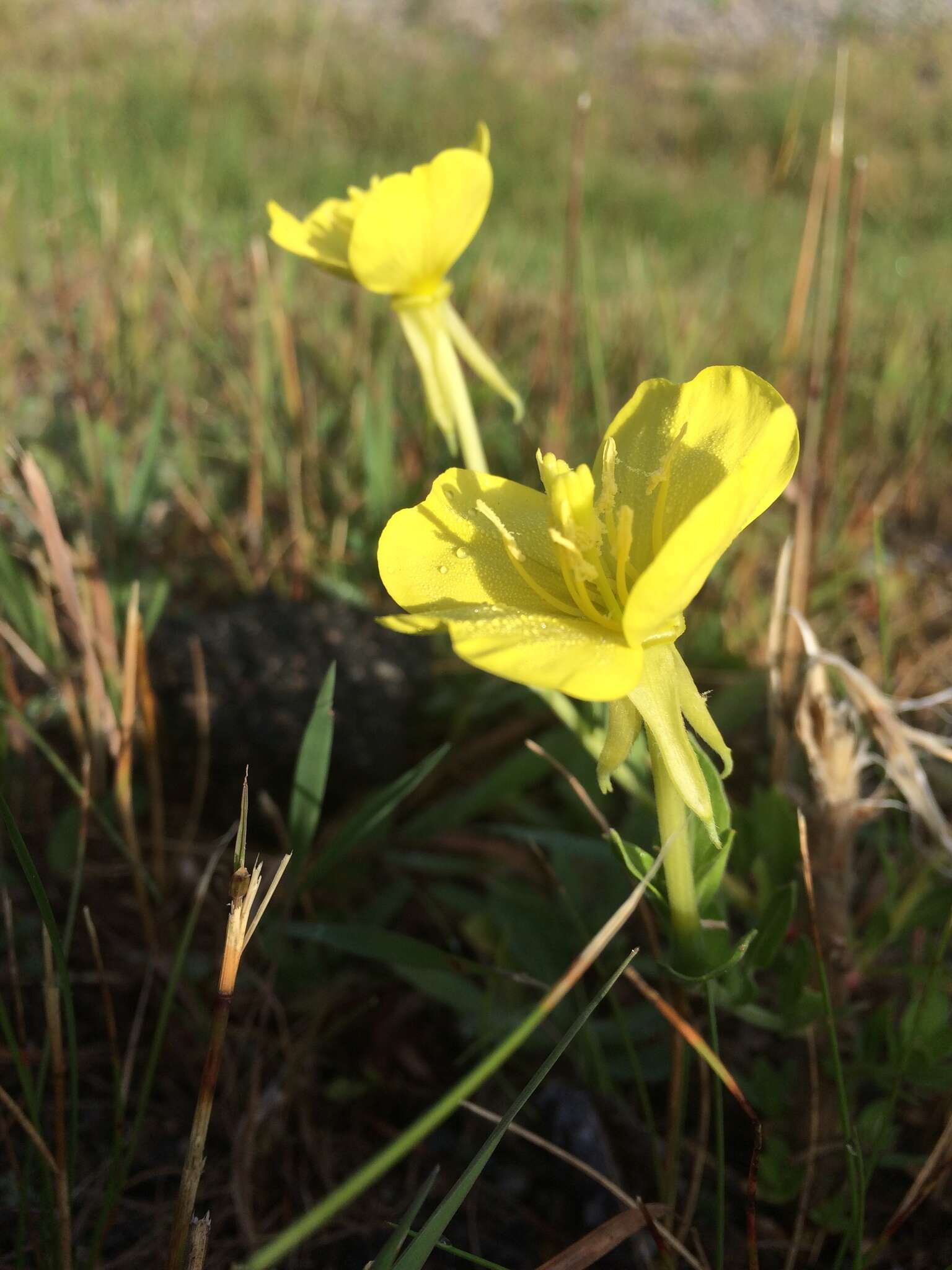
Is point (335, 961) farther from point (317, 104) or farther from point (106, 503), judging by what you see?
point (317, 104)

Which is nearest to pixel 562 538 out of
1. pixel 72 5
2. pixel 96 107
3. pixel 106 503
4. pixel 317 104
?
pixel 106 503

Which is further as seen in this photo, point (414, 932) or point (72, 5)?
point (72, 5)

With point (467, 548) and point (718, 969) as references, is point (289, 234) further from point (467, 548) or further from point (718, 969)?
point (718, 969)

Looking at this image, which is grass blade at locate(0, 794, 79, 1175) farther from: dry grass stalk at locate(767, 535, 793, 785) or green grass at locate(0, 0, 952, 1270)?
dry grass stalk at locate(767, 535, 793, 785)

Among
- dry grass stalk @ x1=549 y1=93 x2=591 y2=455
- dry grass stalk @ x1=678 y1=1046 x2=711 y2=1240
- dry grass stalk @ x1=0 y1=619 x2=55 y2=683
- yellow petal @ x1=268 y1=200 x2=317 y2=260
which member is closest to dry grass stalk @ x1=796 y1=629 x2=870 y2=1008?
dry grass stalk @ x1=678 y1=1046 x2=711 y2=1240

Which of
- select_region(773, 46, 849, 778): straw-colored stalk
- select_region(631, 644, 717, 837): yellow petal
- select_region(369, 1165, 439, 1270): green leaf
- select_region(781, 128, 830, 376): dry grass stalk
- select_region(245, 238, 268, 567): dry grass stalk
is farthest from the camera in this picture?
select_region(245, 238, 268, 567): dry grass stalk

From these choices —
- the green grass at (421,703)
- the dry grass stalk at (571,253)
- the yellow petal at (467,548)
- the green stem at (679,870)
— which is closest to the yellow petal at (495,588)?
the yellow petal at (467,548)
